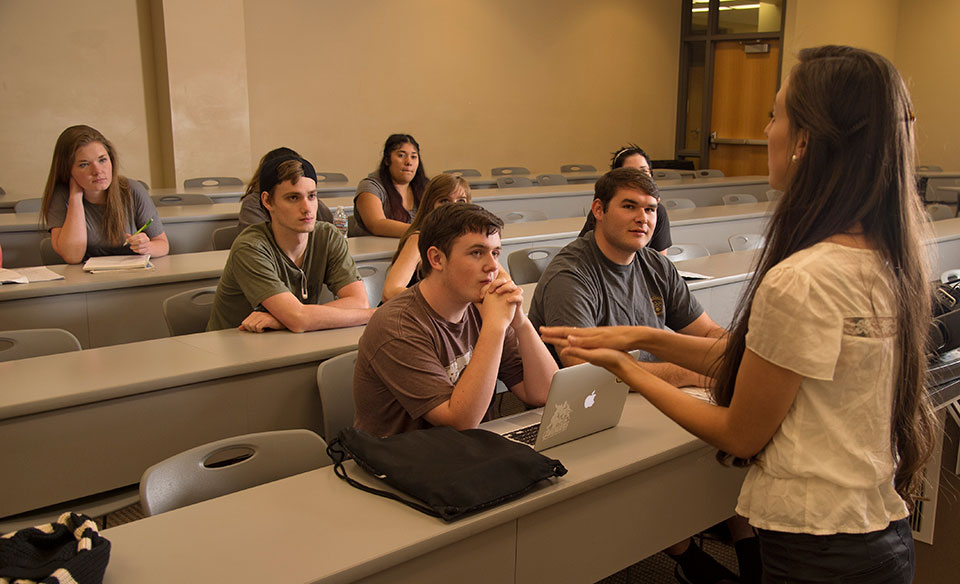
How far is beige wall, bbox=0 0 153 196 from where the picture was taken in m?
6.70

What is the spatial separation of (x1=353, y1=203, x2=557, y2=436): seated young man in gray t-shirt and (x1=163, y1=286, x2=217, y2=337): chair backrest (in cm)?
124

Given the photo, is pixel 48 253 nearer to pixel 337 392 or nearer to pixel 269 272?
pixel 269 272

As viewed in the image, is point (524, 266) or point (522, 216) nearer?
point (524, 266)

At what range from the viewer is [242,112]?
7.41 meters

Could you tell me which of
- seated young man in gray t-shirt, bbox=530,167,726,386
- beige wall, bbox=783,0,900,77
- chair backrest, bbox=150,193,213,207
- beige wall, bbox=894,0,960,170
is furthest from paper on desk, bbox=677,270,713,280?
beige wall, bbox=894,0,960,170

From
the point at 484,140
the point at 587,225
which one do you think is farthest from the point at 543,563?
the point at 484,140

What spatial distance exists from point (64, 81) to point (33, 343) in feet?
17.5

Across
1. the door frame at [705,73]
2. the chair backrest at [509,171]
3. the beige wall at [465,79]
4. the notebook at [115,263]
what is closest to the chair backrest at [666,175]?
the chair backrest at [509,171]

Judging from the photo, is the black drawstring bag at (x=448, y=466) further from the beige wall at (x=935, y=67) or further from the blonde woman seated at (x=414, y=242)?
the beige wall at (x=935, y=67)

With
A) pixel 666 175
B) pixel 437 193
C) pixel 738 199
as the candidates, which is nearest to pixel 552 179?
pixel 666 175

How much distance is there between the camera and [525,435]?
1845 millimetres

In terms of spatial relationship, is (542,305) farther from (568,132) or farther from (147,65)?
(568,132)

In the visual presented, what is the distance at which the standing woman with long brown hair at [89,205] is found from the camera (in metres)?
3.54

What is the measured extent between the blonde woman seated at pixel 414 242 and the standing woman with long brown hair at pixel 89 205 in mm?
1294
